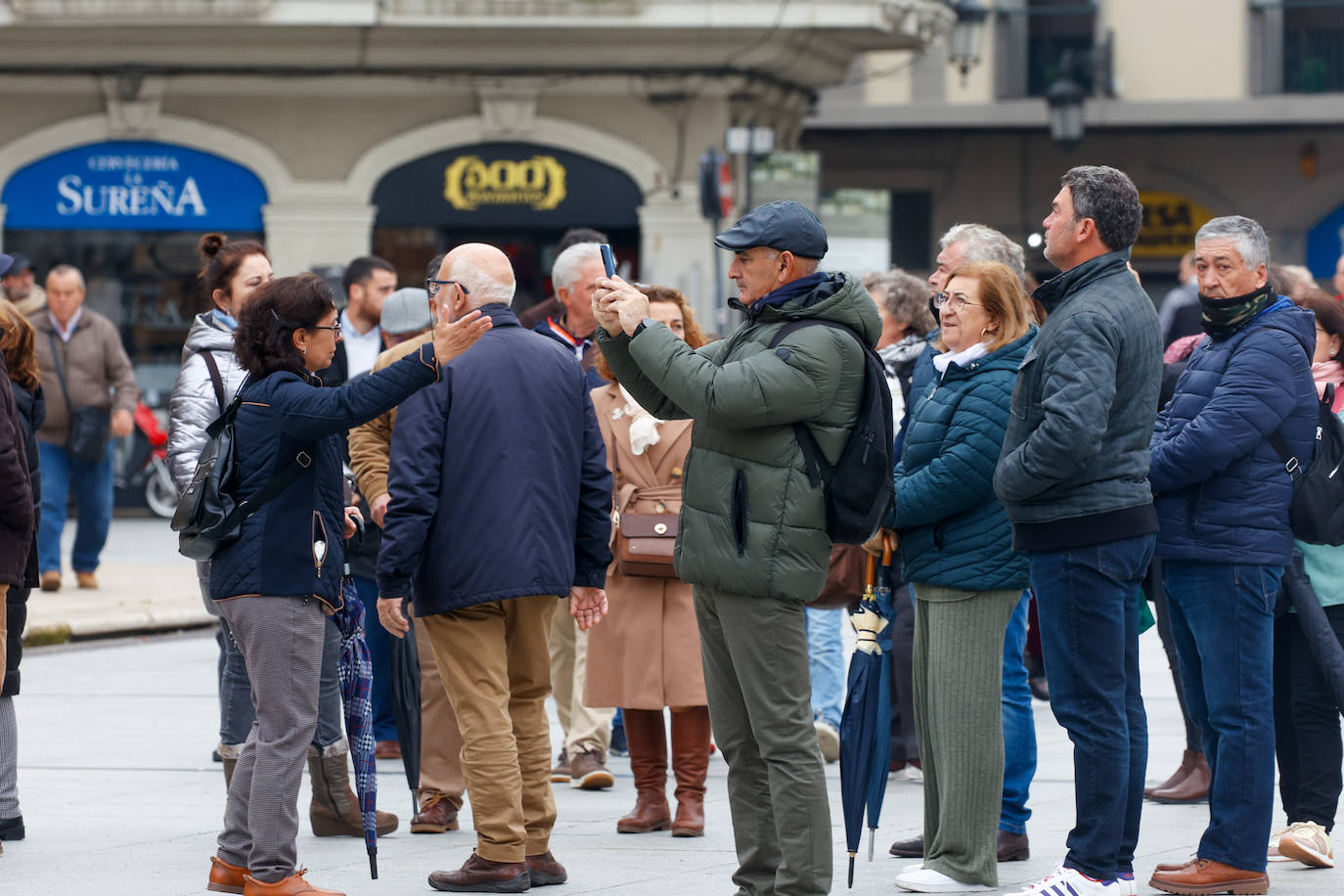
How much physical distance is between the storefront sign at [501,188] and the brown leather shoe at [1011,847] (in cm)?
1383

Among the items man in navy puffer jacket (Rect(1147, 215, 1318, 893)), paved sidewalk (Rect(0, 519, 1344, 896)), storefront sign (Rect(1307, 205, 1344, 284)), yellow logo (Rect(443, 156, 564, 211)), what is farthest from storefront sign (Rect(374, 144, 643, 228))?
man in navy puffer jacket (Rect(1147, 215, 1318, 893))

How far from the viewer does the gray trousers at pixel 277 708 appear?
5512 millimetres

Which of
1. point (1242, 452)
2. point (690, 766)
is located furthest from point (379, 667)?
point (1242, 452)

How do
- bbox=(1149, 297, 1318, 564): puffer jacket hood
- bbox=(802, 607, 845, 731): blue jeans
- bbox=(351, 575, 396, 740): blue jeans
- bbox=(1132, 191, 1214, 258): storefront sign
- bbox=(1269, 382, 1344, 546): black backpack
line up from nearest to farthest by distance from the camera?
bbox=(1149, 297, 1318, 564): puffer jacket hood → bbox=(1269, 382, 1344, 546): black backpack → bbox=(351, 575, 396, 740): blue jeans → bbox=(802, 607, 845, 731): blue jeans → bbox=(1132, 191, 1214, 258): storefront sign

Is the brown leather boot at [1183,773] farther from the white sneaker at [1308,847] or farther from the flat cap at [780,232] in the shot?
the flat cap at [780,232]

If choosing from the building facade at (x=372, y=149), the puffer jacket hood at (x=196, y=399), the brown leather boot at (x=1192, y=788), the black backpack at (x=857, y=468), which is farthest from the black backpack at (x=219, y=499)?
the building facade at (x=372, y=149)

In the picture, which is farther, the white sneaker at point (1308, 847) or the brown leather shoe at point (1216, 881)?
the white sneaker at point (1308, 847)

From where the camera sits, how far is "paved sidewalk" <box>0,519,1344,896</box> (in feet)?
19.8

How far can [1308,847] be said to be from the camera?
20.0 feet

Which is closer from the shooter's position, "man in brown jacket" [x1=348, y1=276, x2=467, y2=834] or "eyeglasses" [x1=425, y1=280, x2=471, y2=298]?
"eyeglasses" [x1=425, y1=280, x2=471, y2=298]

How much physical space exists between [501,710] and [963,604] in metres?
1.39

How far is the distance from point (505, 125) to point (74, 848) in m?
13.6

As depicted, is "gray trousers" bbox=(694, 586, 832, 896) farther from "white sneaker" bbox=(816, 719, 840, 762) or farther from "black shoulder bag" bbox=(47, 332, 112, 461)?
"black shoulder bag" bbox=(47, 332, 112, 461)

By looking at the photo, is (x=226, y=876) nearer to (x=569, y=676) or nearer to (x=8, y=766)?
(x=8, y=766)
